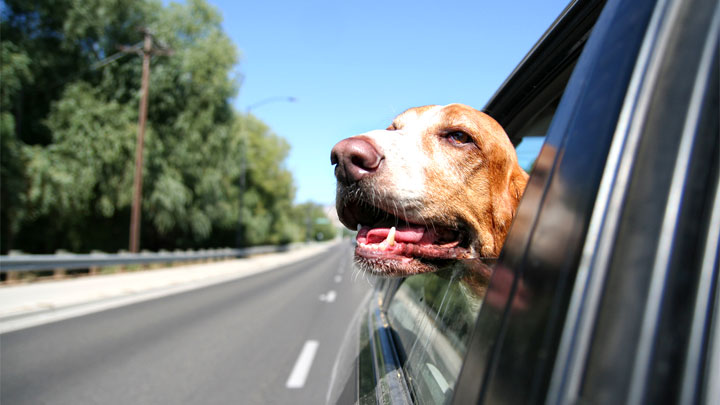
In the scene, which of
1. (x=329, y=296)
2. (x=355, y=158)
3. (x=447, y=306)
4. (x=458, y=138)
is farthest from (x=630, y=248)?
(x=329, y=296)

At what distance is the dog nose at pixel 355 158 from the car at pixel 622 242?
0.74m

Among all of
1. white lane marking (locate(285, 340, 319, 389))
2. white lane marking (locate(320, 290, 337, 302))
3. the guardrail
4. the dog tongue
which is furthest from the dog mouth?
the guardrail

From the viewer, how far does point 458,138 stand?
1.91 m

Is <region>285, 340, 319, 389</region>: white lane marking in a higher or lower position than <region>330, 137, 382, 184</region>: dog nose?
lower

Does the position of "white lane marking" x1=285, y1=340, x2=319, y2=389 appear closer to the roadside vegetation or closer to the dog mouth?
the dog mouth

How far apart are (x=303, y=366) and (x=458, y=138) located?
4.17m

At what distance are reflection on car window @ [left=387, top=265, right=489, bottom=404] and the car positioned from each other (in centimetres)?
29

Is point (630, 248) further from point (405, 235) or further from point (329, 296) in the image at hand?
point (329, 296)

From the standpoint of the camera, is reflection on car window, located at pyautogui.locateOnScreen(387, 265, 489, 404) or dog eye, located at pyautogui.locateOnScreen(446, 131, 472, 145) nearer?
reflection on car window, located at pyautogui.locateOnScreen(387, 265, 489, 404)

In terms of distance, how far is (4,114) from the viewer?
16750 millimetres

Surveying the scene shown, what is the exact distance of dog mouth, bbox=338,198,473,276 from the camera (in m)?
1.64

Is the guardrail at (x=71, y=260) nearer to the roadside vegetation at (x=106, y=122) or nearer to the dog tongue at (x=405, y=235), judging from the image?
the roadside vegetation at (x=106, y=122)

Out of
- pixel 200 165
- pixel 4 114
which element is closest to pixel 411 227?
pixel 4 114

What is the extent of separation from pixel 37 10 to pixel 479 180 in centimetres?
2570
